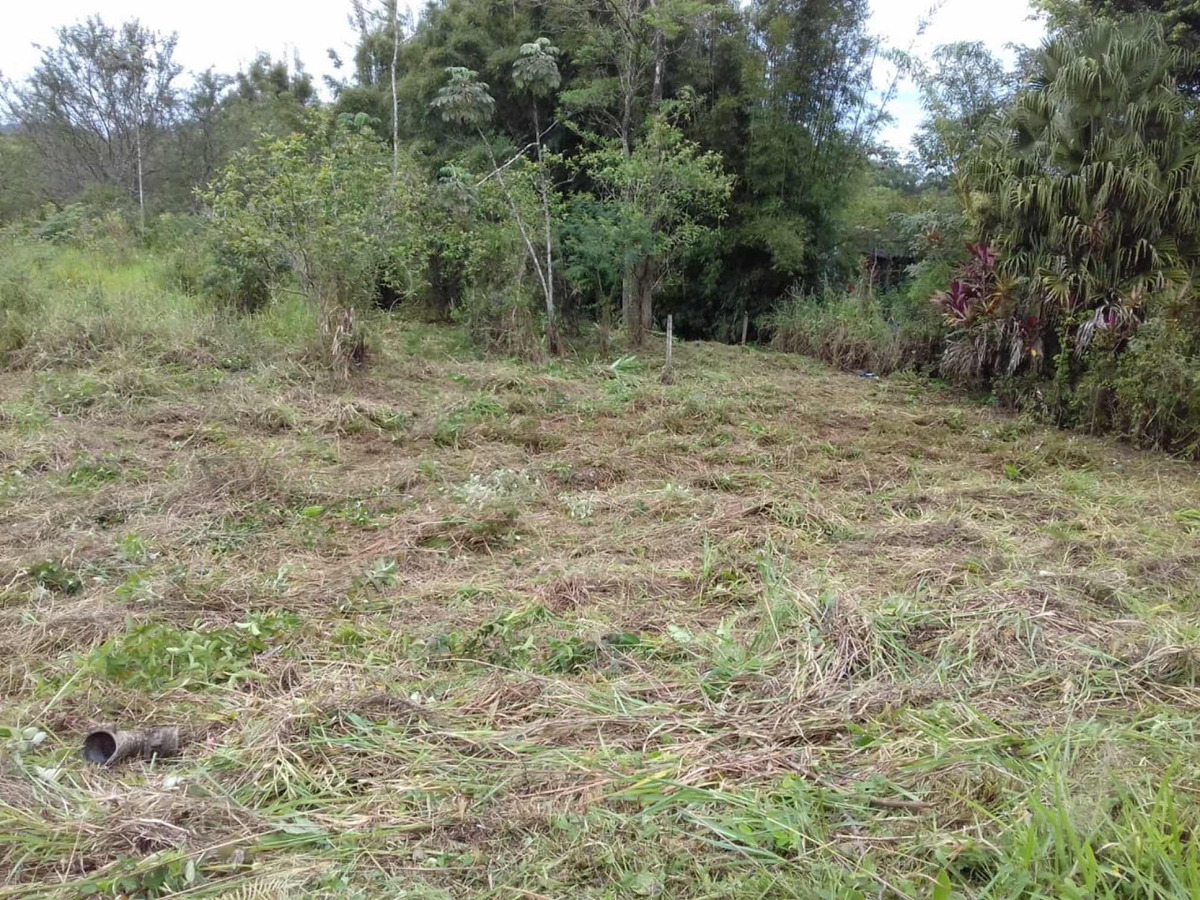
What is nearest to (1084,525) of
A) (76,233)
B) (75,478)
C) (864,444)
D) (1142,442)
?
(864,444)

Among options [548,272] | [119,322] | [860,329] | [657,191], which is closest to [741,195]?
[657,191]

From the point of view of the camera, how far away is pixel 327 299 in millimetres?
6586

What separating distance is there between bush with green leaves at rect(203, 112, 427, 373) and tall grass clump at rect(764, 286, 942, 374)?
5.10m

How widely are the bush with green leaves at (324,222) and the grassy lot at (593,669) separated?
2.09 meters

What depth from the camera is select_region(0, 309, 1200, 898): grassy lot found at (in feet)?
4.94

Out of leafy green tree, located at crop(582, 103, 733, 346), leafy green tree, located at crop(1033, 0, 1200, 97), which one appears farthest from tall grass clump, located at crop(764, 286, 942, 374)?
leafy green tree, located at crop(1033, 0, 1200, 97)

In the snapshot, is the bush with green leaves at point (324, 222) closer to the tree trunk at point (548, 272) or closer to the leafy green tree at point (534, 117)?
the leafy green tree at point (534, 117)

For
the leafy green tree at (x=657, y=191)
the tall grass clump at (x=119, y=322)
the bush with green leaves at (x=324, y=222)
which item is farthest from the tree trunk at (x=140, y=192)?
the leafy green tree at (x=657, y=191)

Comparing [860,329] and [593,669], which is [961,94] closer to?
[860,329]

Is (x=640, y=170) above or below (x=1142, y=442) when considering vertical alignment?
above

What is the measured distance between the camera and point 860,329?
9109mm

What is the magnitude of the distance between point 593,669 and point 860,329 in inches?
305

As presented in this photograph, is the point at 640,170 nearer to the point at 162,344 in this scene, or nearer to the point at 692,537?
the point at 162,344

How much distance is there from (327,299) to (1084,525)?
5696mm
